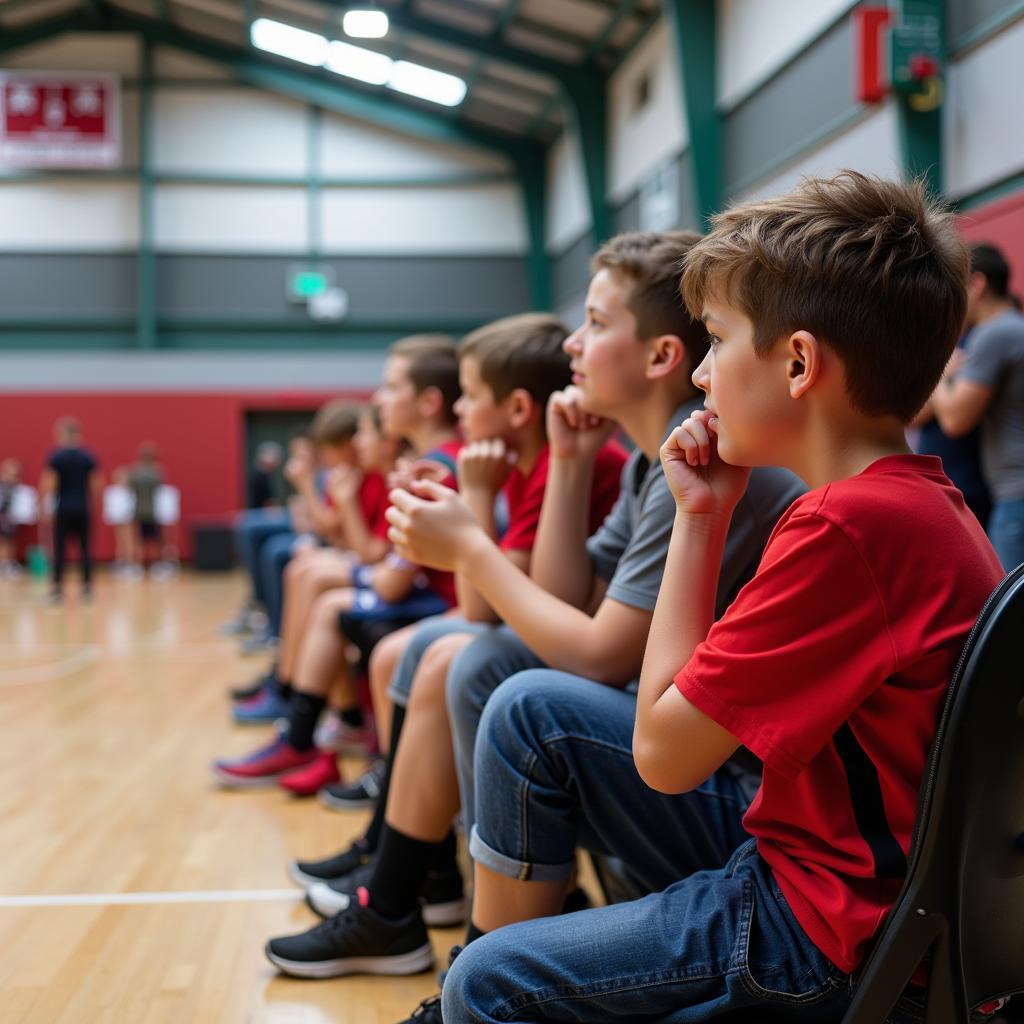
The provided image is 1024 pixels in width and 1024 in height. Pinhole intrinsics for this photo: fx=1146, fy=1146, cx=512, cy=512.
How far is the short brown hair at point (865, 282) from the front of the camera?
0.96 metres

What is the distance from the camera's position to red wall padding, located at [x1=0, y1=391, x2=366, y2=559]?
13.1m

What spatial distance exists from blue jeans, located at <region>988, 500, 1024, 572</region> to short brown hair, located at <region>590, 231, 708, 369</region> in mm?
1743

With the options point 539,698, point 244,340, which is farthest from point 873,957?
point 244,340

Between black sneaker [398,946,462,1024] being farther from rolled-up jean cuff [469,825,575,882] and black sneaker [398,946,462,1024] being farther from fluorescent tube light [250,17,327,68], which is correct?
fluorescent tube light [250,17,327,68]

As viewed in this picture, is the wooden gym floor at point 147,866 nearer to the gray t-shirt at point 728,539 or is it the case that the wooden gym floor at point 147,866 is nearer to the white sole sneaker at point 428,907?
the white sole sneaker at point 428,907

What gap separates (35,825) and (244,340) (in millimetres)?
11249

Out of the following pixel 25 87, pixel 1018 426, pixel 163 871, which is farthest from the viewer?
pixel 25 87

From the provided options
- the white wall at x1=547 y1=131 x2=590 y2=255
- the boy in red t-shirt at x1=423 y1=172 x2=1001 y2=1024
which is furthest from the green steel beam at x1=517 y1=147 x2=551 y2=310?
the boy in red t-shirt at x1=423 y1=172 x2=1001 y2=1024

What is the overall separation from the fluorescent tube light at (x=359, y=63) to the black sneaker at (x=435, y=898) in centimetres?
1116

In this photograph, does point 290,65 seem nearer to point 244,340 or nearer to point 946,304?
point 244,340

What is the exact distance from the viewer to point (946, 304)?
0.98m

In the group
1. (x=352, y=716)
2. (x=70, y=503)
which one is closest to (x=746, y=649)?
(x=352, y=716)

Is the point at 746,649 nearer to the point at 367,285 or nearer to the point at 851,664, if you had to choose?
the point at 851,664

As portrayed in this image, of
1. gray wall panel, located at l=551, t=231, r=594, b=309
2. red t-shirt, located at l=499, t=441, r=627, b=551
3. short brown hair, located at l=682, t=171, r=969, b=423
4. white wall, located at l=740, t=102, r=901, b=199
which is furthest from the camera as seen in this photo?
gray wall panel, located at l=551, t=231, r=594, b=309
